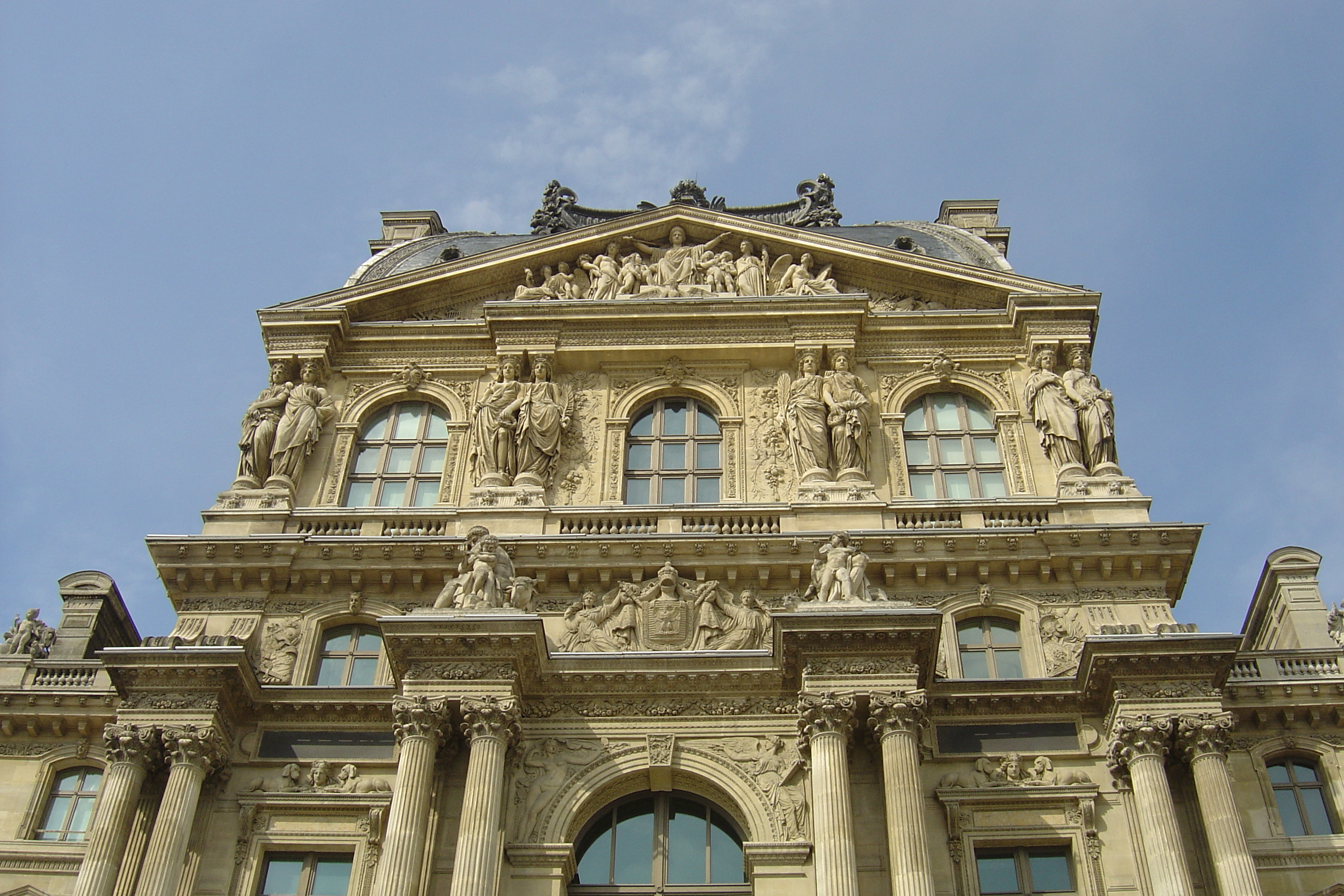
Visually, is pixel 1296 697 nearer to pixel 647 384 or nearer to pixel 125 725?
pixel 647 384

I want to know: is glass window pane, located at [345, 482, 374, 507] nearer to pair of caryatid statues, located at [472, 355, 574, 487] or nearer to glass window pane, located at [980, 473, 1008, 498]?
pair of caryatid statues, located at [472, 355, 574, 487]

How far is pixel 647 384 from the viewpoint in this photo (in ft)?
88.7

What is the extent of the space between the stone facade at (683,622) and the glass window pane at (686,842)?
23cm

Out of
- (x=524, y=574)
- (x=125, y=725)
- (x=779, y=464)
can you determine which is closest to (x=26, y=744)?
(x=125, y=725)

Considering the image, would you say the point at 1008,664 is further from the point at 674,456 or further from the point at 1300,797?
the point at 674,456

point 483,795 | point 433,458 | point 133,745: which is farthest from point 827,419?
point 133,745

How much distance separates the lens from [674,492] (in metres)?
25.5

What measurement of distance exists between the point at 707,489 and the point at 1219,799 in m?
9.81

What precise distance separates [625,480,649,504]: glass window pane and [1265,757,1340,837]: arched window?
10586 millimetres

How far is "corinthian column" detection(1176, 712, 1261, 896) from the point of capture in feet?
61.2

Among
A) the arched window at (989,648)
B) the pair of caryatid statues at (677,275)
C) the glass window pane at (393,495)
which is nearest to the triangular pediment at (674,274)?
the pair of caryatid statues at (677,275)

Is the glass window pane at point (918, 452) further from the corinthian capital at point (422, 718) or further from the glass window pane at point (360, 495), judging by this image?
the corinthian capital at point (422, 718)

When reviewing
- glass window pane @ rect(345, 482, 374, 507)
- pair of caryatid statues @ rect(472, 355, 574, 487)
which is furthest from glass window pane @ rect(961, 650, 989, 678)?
glass window pane @ rect(345, 482, 374, 507)

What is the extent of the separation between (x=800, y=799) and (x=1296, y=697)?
761cm
